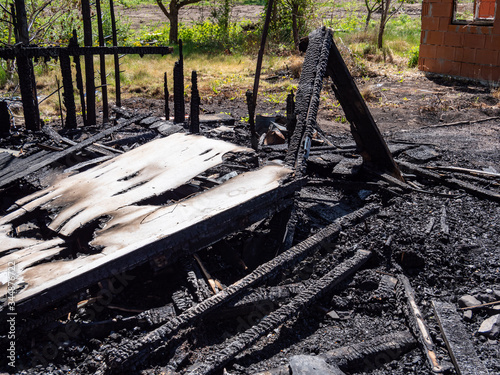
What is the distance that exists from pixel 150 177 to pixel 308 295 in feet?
5.92

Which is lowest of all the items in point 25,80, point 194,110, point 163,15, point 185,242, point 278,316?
point 278,316

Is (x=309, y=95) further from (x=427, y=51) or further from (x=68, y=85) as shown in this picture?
(x=427, y=51)

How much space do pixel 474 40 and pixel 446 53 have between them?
0.93 metres

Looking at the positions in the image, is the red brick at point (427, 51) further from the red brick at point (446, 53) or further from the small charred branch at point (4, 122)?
the small charred branch at point (4, 122)

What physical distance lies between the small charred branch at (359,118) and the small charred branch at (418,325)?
2.28 metres

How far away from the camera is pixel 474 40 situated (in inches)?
472

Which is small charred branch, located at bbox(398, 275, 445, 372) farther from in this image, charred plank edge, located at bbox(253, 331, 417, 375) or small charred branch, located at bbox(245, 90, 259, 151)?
small charred branch, located at bbox(245, 90, 259, 151)

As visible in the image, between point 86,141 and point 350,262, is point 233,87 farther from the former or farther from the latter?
point 350,262

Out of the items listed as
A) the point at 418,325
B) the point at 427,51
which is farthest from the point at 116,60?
the point at 427,51

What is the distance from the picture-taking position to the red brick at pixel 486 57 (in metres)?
11.6

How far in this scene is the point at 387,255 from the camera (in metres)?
4.01

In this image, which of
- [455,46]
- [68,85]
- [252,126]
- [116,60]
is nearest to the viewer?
[68,85]

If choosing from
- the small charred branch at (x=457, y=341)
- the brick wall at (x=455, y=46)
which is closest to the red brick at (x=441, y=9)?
the brick wall at (x=455, y=46)

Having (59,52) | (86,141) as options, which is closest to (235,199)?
(86,141)
